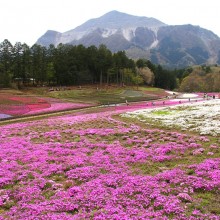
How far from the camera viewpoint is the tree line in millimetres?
106500

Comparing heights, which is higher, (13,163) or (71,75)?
(71,75)

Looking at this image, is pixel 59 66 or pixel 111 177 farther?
pixel 59 66

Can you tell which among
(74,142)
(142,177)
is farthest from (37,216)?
(74,142)

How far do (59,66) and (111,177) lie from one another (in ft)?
334

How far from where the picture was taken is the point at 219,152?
21656 millimetres

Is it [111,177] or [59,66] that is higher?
[59,66]

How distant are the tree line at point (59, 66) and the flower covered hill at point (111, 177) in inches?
2959

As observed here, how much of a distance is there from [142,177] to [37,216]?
6.78 meters

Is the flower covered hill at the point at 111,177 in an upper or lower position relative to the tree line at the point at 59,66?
lower

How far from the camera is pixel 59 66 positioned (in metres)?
114

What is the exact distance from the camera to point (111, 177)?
659 inches

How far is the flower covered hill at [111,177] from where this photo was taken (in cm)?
1274

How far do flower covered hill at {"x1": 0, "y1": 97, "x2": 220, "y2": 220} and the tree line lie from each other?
75.2 m

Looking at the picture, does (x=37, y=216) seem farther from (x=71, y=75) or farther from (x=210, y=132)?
(x=71, y=75)
